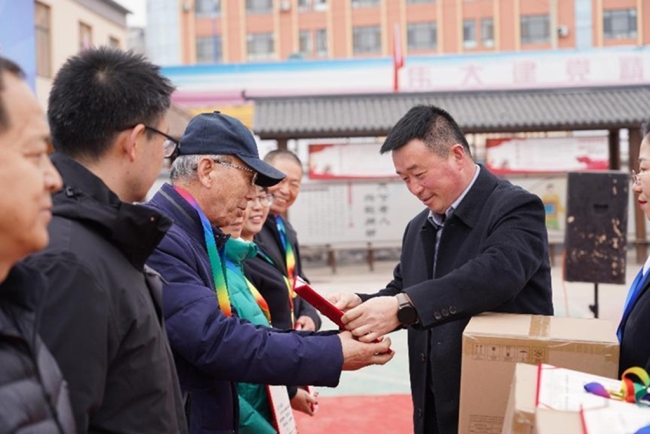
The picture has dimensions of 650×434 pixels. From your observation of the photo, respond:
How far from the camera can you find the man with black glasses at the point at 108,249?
1.43m

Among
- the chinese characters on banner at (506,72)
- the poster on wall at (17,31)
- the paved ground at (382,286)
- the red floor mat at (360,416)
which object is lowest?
the paved ground at (382,286)

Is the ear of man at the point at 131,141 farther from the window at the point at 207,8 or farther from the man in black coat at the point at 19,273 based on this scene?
the window at the point at 207,8

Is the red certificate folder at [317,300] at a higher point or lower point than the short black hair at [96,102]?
lower

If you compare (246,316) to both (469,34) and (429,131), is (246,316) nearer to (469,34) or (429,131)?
(429,131)

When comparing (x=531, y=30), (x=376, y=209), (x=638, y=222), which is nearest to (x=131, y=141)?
(x=376, y=209)

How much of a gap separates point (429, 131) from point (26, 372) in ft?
6.13

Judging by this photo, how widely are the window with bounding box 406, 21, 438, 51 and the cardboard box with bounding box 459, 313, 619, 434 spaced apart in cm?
3551

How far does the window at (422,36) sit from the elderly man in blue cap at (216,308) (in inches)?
1385

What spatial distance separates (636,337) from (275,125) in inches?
440

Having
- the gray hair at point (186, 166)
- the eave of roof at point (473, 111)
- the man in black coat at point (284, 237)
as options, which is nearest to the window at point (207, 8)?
the eave of roof at point (473, 111)

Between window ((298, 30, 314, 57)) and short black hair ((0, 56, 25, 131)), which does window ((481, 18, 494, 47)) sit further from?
short black hair ((0, 56, 25, 131))

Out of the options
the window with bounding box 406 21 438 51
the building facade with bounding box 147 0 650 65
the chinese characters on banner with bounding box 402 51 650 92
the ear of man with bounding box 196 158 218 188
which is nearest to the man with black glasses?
the ear of man with bounding box 196 158 218 188

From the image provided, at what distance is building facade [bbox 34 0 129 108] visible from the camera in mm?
17766

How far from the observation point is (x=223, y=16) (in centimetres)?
3750
